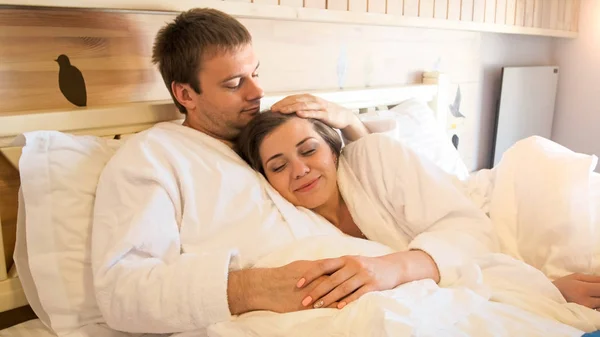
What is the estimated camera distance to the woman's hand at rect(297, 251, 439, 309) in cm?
98

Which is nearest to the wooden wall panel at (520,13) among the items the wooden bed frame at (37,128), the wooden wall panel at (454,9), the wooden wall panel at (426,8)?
the wooden wall panel at (454,9)

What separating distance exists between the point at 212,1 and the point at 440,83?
1.23m

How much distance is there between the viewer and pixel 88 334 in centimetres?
111

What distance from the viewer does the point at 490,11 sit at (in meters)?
2.74

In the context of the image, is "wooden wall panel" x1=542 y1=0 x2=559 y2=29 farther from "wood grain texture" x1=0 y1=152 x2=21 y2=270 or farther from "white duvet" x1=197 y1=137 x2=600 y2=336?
"wood grain texture" x1=0 y1=152 x2=21 y2=270

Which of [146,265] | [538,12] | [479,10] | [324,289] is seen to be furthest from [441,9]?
[146,265]

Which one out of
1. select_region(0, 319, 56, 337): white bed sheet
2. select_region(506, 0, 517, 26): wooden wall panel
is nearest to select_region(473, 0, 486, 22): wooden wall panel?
select_region(506, 0, 517, 26): wooden wall panel

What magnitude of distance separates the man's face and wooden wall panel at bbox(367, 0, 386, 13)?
86 centimetres

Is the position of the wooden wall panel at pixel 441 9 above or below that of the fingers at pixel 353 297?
above

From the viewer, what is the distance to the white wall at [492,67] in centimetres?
291

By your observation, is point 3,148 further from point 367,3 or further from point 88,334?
point 367,3

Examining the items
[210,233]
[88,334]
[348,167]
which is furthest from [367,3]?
[88,334]

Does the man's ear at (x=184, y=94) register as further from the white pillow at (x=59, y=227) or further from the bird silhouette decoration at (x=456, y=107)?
the bird silhouette decoration at (x=456, y=107)

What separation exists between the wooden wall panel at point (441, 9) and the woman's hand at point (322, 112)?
1.10m
